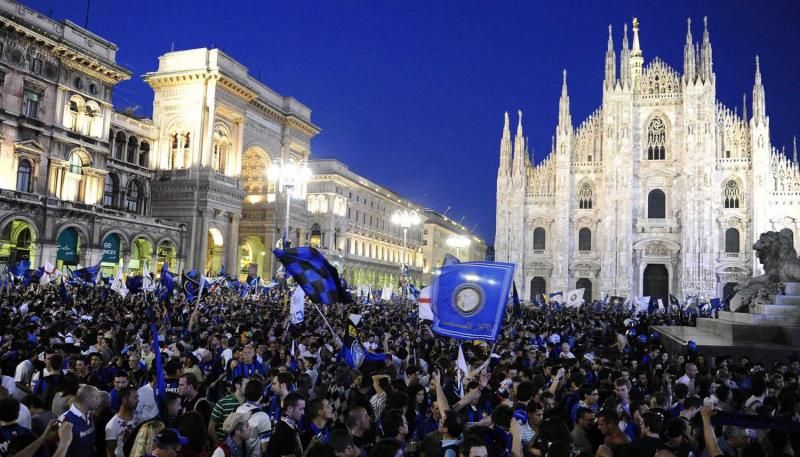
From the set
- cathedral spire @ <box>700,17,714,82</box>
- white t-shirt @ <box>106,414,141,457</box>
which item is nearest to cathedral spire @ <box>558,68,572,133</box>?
cathedral spire @ <box>700,17,714,82</box>

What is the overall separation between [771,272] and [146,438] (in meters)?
17.8

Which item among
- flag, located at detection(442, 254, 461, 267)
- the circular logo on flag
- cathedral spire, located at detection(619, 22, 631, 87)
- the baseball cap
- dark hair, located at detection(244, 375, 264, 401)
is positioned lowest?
the baseball cap

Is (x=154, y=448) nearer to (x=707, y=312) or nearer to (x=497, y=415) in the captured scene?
(x=497, y=415)

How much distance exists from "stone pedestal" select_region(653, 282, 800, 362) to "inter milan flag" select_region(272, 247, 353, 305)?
8.88 m

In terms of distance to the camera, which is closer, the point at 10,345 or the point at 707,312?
the point at 10,345

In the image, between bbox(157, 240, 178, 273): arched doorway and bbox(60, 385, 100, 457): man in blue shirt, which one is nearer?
bbox(60, 385, 100, 457): man in blue shirt

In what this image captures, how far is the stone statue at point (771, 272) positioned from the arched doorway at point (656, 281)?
3545cm

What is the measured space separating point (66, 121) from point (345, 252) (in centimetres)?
3202

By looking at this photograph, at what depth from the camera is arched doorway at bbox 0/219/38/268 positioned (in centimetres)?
3318

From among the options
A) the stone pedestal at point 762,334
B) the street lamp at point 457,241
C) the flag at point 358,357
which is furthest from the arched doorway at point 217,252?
the flag at point 358,357

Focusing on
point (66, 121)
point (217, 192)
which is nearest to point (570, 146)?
point (217, 192)

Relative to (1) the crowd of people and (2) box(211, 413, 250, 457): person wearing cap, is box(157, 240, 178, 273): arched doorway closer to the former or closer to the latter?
(1) the crowd of people

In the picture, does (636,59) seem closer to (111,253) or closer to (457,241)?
(457,241)

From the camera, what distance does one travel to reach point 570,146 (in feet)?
173
